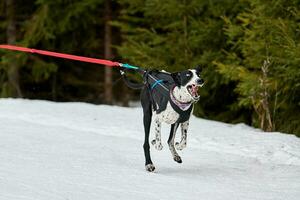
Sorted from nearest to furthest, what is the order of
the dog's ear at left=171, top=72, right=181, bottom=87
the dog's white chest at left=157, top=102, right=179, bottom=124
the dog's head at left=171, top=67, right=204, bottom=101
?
the dog's head at left=171, top=67, right=204, bottom=101 → the dog's ear at left=171, top=72, right=181, bottom=87 → the dog's white chest at left=157, top=102, right=179, bottom=124

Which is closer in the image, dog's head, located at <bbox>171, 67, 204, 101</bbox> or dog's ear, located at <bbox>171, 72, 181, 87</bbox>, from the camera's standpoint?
dog's head, located at <bbox>171, 67, 204, 101</bbox>

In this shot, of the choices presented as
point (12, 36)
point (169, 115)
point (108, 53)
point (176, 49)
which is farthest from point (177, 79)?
point (12, 36)

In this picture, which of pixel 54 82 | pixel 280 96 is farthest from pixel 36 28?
pixel 280 96

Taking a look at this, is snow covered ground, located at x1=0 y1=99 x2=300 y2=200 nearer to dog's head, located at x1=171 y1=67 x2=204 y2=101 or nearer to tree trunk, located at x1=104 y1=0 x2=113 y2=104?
dog's head, located at x1=171 y1=67 x2=204 y2=101

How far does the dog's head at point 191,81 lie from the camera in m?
6.47

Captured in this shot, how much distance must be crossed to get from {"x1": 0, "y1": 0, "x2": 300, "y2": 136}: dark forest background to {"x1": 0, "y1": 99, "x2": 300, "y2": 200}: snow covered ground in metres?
1.44

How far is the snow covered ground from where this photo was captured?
625cm

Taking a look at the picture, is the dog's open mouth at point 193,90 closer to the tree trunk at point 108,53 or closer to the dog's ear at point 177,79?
the dog's ear at point 177,79

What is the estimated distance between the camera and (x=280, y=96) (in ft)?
40.0

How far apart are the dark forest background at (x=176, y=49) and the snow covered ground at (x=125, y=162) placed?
1.44 metres

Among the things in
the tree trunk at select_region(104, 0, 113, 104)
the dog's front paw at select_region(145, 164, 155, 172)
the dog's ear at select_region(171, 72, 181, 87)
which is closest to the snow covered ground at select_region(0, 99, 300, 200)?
the dog's front paw at select_region(145, 164, 155, 172)

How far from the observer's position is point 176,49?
14.5 m

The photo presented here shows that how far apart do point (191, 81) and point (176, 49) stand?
26.5 feet

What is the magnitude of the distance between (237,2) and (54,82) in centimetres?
893
